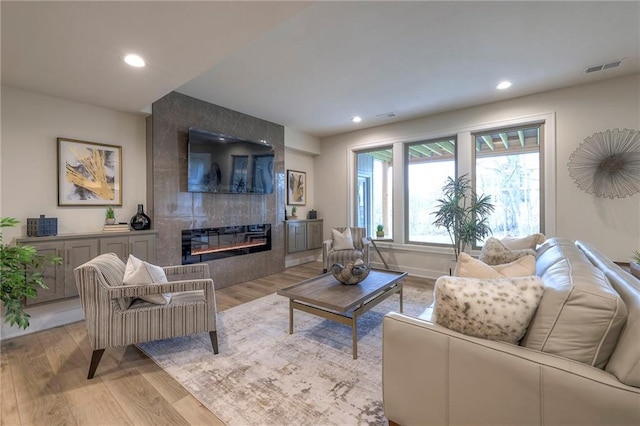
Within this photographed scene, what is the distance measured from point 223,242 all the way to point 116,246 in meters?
1.45

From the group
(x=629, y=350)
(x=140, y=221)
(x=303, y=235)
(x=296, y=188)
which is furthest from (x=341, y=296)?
(x=296, y=188)

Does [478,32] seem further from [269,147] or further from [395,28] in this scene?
[269,147]

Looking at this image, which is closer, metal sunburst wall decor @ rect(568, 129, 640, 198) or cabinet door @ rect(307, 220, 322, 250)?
metal sunburst wall decor @ rect(568, 129, 640, 198)

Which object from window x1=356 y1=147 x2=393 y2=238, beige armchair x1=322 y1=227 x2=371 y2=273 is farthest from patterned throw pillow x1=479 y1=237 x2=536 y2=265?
window x1=356 y1=147 x2=393 y2=238

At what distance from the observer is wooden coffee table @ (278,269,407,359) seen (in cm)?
224

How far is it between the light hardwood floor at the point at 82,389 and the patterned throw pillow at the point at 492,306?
149 cm

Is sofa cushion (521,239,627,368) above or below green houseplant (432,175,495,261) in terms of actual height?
below

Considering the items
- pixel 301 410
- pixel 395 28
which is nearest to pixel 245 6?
pixel 395 28

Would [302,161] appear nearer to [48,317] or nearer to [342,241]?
[342,241]

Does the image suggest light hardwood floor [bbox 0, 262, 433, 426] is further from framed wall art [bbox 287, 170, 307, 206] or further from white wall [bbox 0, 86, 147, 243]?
framed wall art [bbox 287, 170, 307, 206]

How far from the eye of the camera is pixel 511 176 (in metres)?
4.14

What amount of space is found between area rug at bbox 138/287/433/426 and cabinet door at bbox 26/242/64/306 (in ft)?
4.02

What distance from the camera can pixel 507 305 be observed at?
1191 millimetres

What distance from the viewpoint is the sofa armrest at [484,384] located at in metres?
0.93
